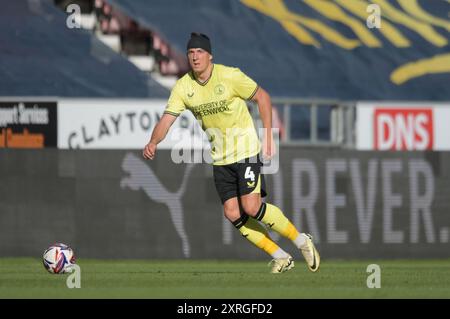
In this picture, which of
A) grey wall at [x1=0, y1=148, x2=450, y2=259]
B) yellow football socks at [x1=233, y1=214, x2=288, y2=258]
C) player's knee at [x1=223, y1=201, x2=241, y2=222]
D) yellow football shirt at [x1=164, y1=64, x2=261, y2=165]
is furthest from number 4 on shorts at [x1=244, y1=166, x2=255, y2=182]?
grey wall at [x1=0, y1=148, x2=450, y2=259]

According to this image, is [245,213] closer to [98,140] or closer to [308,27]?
[98,140]

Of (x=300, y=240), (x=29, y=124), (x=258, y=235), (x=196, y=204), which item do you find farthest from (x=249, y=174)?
(x=29, y=124)

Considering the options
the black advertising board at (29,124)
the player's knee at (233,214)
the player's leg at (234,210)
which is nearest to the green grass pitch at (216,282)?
the player's leg at (234,210)

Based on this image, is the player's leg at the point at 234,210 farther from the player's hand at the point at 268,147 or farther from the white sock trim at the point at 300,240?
the player's hand at the point at 268,147

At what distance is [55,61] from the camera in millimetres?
20875

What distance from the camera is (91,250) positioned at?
1483 centimetres

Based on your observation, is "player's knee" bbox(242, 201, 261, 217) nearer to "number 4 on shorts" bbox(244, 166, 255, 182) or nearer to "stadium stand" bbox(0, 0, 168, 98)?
"number 4 on shorts" bbox(244, 166, 255, 182)

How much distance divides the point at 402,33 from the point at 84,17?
20.9ft

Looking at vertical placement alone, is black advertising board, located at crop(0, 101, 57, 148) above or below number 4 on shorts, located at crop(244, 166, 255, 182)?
above

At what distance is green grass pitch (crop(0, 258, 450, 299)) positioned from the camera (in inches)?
343

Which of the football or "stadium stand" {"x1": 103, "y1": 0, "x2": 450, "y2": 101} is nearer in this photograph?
the football

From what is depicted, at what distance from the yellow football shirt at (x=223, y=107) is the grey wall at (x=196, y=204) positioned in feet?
15.2

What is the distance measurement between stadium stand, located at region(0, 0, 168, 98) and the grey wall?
5664 mm

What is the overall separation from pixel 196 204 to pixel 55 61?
6762mm
